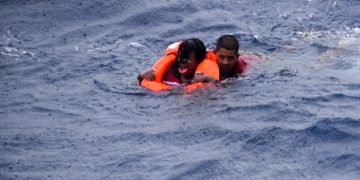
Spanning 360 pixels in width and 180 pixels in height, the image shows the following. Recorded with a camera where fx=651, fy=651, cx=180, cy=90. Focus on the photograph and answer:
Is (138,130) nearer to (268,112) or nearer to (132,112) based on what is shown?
(132,112)

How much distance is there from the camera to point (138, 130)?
700 cm

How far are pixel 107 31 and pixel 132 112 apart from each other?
137 inches

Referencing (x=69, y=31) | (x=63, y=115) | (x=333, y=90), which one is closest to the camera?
(x=63, y=115)

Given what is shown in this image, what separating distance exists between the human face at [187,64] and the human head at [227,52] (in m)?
0.36

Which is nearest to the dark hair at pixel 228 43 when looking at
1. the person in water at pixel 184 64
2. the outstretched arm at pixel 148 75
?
the person in water at pixel 184 64

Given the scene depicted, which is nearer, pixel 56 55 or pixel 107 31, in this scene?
pixel 56 55

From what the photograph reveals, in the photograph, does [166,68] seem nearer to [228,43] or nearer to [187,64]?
[187,64]

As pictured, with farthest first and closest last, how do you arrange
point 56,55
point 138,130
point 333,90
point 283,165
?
1. point 56,55
2. point 333,90
3. point 138,130
4. point 283,165

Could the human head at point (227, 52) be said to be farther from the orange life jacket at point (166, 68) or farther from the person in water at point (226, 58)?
the orange life jacket at point (166, 68)

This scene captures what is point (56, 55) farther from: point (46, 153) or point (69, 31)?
point (46, 153)

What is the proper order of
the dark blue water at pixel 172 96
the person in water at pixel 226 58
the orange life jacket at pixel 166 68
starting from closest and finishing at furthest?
1. the dark blue water at pixel 172 96
2. the orange life jacket at pixel 166 68
3. the person in water at pixel 226 58

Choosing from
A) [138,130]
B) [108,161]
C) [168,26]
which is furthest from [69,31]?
[108,161]

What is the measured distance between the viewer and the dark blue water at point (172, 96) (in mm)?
6168

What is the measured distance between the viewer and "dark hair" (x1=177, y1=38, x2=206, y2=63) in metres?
8.34
